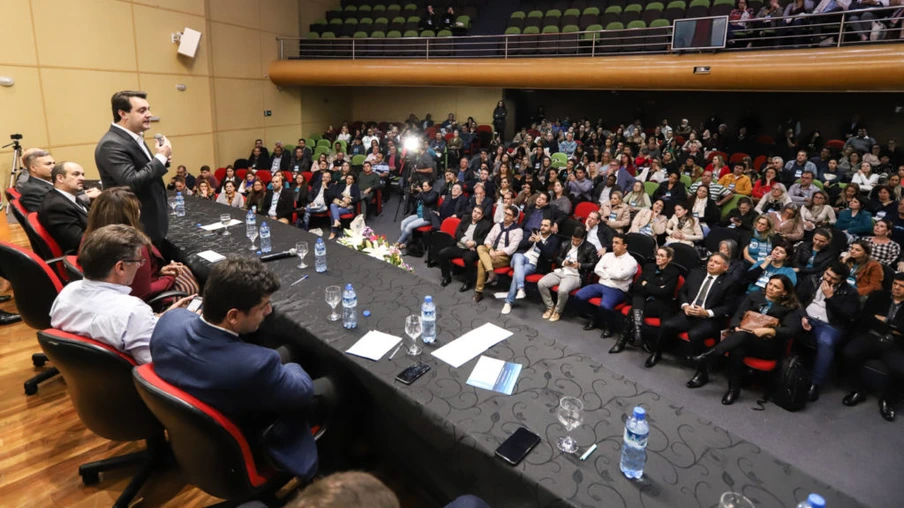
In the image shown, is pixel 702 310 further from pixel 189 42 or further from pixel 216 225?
pixel 189 42

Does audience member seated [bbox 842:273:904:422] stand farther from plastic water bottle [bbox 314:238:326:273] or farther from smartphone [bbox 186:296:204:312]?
smartphone [bbox 186:296:204:312]

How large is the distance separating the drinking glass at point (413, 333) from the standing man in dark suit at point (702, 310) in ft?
8.58

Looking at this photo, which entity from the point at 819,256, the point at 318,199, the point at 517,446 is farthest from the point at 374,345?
the point at 318,199

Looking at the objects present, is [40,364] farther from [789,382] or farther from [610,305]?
[789,382]

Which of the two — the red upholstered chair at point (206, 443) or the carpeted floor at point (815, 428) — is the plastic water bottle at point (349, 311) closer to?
the carpeted floor at point (815, 428)

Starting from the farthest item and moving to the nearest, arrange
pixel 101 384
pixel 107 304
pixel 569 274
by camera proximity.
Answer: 1. pixel 569 274
2. pixel 107 304
3. pixel 101 384

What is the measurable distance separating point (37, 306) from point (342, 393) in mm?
1976

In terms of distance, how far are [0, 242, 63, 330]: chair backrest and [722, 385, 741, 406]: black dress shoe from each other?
174 inches

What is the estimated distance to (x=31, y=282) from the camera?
2828mm

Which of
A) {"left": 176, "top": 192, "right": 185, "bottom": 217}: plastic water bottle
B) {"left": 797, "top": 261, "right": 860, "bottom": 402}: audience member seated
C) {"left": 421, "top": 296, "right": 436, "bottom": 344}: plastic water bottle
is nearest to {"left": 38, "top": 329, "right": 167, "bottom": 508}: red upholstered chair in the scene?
{"left": 421, "top": 296, "right": 436, "bottom": 344}: plastic water bottle

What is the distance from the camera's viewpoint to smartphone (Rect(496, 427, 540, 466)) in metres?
1.71

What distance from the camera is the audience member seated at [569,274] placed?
5.18 m

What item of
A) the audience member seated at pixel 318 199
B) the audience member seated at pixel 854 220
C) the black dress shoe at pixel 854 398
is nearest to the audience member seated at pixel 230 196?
the audience member seated at pixel 318 199

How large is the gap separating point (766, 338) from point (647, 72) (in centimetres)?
682
